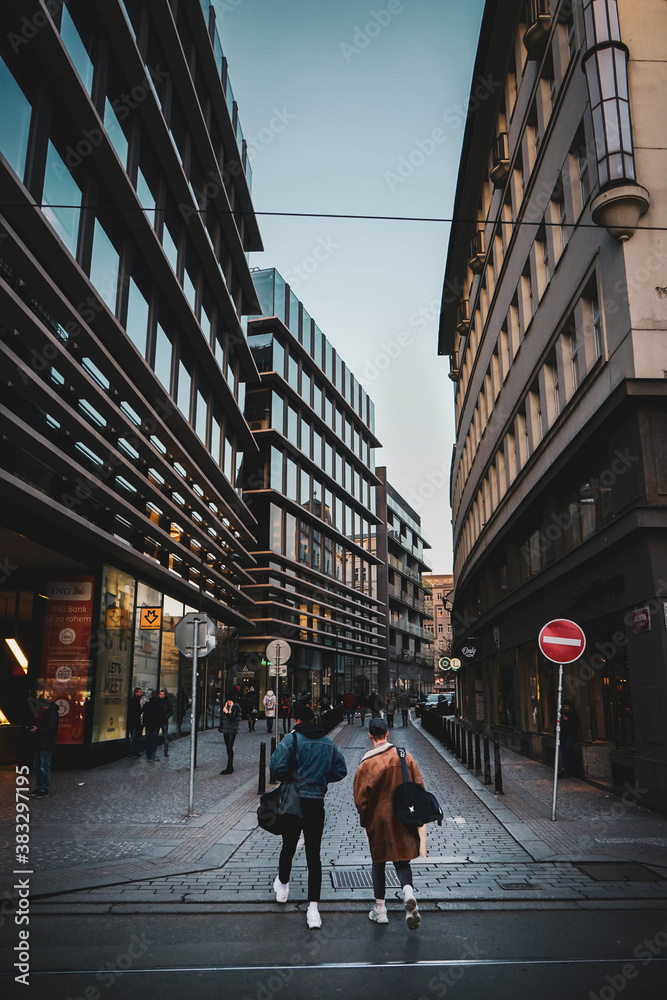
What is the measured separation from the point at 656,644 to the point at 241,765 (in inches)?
446

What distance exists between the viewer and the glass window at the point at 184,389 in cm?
2532

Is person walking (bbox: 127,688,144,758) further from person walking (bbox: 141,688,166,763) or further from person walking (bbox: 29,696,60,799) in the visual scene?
person walking (bbox: 29,696,60,799)

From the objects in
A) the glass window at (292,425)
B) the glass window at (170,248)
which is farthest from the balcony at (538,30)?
the glass window at (292,425)

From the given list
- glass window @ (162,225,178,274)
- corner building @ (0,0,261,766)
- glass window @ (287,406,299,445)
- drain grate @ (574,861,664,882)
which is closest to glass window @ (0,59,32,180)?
corner building @ (0,0,261,766)

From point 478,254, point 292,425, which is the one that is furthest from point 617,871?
point 292,425

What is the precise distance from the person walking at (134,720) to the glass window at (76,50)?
46.7ft

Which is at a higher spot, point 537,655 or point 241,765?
point 537,655

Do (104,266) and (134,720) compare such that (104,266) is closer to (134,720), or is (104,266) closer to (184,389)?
(184,389)

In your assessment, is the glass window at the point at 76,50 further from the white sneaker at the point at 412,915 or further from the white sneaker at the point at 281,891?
the white sneaker at the point at 412,915

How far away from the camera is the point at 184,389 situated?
26.0 m

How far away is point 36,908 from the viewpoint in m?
7.11

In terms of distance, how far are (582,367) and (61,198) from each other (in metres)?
11.1

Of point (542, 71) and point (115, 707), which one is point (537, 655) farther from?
point (542, 71)

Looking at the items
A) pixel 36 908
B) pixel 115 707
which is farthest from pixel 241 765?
pixel 36 908
